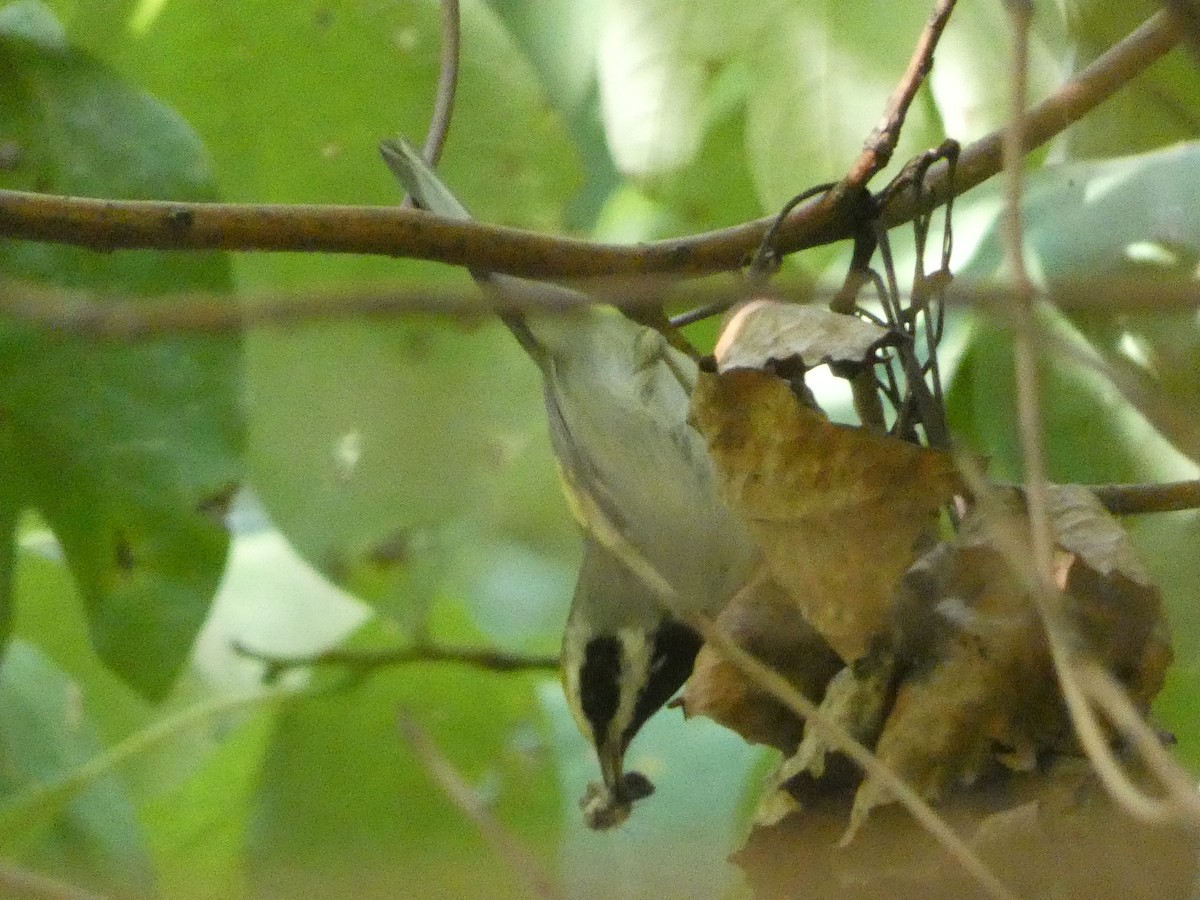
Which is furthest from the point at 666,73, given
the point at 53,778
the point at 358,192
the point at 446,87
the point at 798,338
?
the point at 53,778

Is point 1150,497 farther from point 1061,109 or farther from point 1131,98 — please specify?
point 1131,98

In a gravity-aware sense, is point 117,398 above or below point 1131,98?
below

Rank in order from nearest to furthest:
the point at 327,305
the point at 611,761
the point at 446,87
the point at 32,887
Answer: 1. the point at 327,305
2. the point at 32,887
3. the point at 446,87
4. the point at 611,761

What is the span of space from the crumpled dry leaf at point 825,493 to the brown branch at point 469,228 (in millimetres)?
154

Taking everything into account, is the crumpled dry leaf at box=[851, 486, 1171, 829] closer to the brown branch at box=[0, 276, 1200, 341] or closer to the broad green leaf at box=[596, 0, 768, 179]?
the brown branch at box=[0, 276, 1200, 341]

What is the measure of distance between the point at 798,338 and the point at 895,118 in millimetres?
202

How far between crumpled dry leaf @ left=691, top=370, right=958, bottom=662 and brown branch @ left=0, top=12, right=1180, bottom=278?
0.51 ft

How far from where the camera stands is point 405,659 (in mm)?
1349

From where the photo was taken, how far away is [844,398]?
1131mm

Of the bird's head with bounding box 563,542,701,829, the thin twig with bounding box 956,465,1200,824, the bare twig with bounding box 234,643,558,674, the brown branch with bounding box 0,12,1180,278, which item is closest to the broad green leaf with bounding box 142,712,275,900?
the bare twig with bounding box 234,643,558,674

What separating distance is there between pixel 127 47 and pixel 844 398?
64cm

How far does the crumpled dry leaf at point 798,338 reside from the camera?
561 millimetres

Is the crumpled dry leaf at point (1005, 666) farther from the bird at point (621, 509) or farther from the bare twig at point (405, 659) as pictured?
the bare twig at point (405, 659)

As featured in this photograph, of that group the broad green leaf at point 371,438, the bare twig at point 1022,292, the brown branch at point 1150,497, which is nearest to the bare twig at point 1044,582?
the bare twig at point 1022,292
